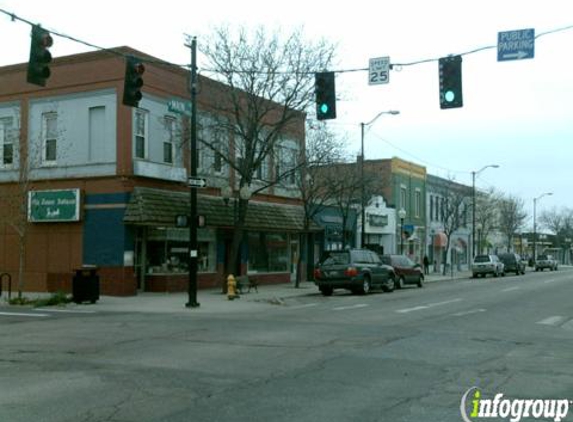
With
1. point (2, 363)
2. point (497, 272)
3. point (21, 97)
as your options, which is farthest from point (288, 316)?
point (497, 272)

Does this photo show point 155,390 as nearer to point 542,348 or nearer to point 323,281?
point 542,348

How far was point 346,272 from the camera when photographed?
87.5 feet

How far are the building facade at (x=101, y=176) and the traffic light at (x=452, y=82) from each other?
1153 cm

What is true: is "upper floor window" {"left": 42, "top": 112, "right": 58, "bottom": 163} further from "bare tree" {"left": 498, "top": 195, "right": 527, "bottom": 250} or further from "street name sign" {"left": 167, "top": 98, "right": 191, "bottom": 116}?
"bare tree" {"left": 498, "top": 195, "right": 527, "bottom": 250}

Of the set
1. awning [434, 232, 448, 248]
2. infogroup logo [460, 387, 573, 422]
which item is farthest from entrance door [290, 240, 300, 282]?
infogroup logo [460, 387, 573, 422]

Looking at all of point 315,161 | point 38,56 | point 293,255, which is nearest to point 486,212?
point 293,255

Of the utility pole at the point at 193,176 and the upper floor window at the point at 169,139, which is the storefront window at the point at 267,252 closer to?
the upper floor window at the point at 169,139

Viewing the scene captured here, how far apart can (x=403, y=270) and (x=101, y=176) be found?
49.2 feet

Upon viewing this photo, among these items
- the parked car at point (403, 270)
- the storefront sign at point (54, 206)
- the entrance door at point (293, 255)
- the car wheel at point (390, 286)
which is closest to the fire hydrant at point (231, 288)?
the storefront sign at point (54, 206)

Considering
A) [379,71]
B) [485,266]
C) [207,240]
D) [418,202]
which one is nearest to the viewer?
[379,71]

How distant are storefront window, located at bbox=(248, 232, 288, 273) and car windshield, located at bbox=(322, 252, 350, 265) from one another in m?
5.68

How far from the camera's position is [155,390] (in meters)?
8.28

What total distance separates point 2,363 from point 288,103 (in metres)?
Answer: 17.1

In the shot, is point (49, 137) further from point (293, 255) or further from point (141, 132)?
point (293, 255)
